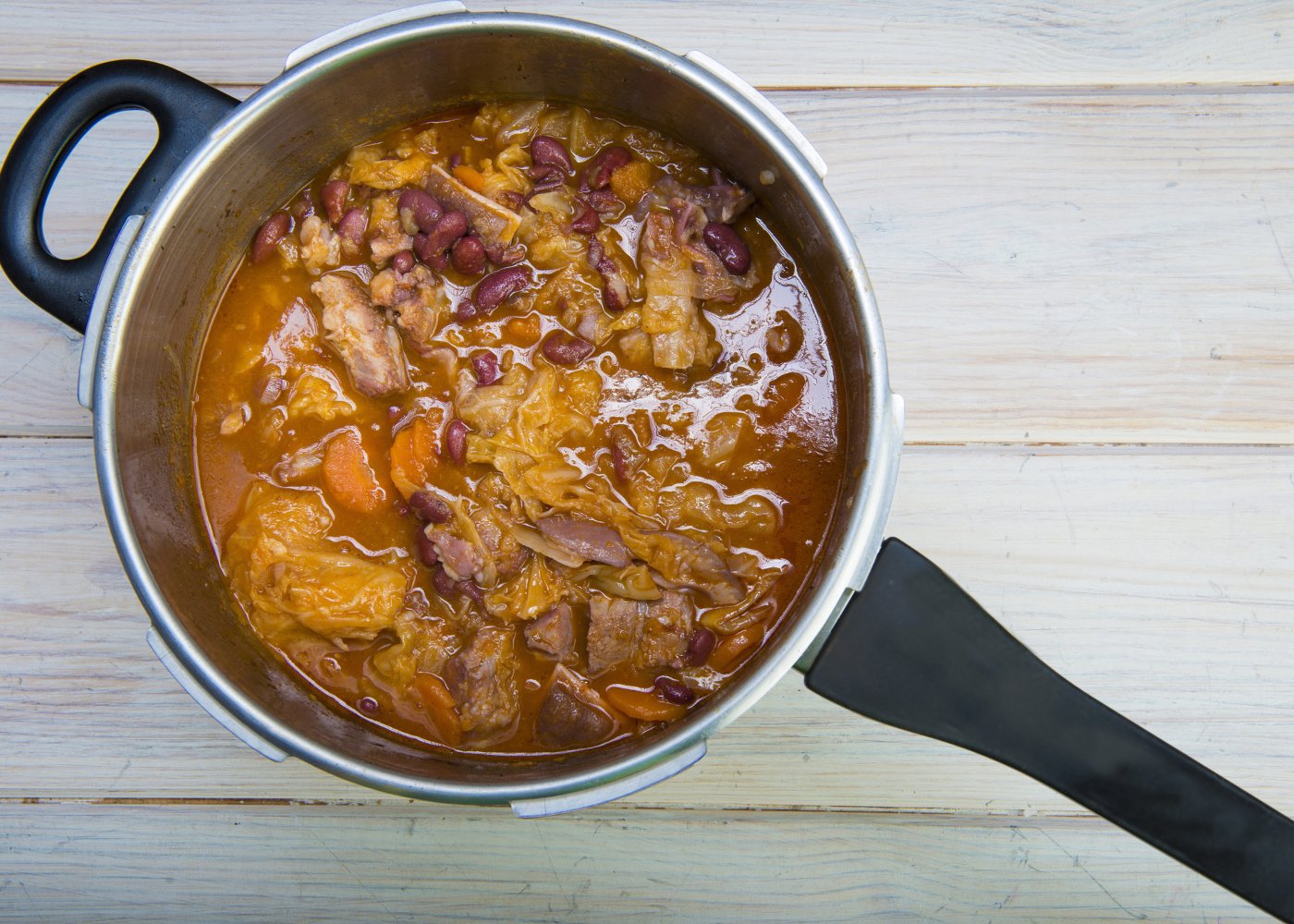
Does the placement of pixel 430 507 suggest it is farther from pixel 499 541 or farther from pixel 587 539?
pixel 587 539

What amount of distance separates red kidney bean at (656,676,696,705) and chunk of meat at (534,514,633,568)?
0.93 ft

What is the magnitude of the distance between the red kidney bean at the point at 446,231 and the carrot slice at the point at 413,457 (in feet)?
1.31

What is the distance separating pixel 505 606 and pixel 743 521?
573 mm

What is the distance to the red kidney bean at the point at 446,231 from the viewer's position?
1.93 m

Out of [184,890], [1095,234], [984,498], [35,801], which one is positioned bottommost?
[184,890]

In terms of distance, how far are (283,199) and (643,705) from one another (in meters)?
1.49

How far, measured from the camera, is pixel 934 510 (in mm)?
2230

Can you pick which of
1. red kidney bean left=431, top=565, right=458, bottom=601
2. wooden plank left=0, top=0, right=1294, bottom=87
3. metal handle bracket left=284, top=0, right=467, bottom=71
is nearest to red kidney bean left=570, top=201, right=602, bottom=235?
metal handle bracket left=284, top=0, right=467, bottom=71

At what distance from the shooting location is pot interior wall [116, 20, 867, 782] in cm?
179

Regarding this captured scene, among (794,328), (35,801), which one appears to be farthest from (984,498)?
(35,801)

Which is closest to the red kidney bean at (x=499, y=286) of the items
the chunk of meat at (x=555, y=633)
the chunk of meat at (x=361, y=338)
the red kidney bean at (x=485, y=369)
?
the red kidney bean at (x=485, y=369)

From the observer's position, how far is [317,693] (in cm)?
202

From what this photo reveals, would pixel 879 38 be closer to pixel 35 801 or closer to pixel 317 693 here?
pixel 317 693

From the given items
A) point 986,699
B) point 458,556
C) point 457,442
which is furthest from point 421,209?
point 986,699
